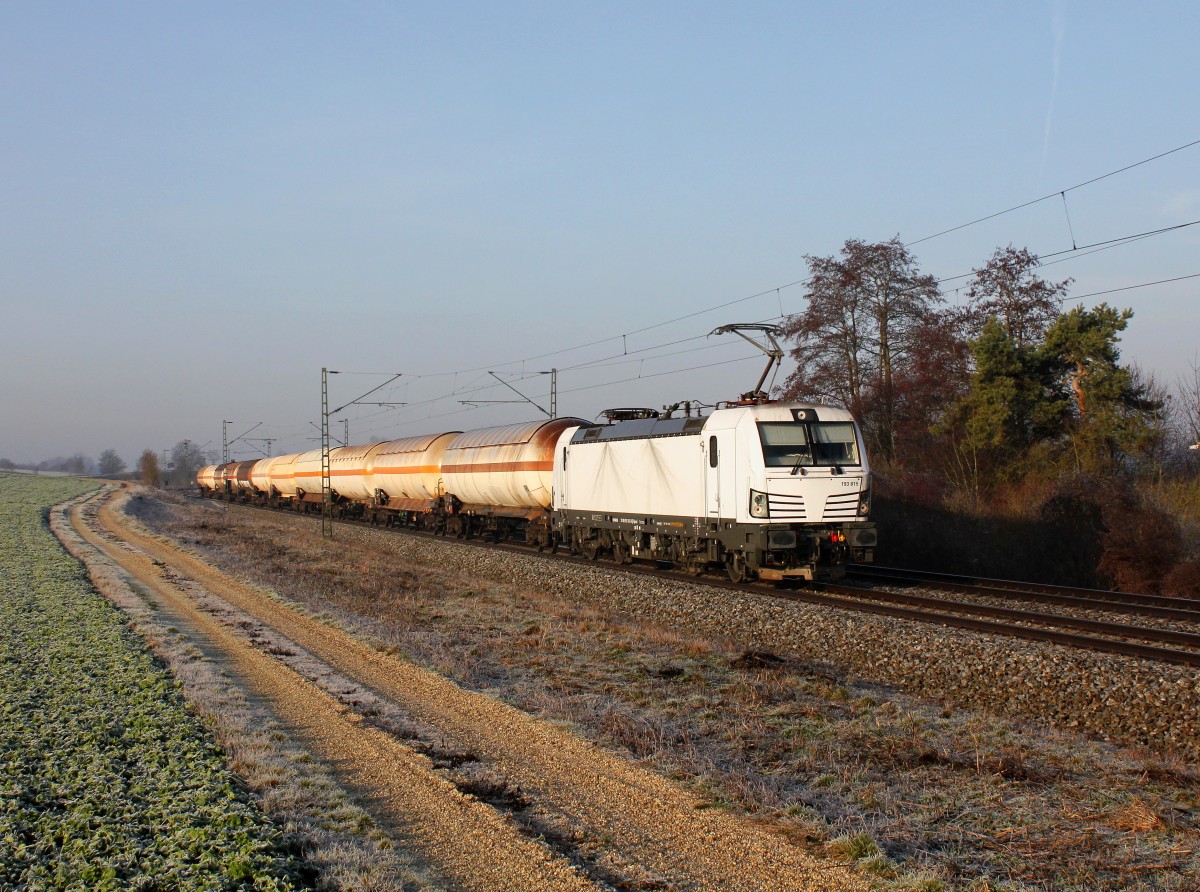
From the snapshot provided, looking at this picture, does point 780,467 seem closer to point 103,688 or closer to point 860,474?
point 860,474

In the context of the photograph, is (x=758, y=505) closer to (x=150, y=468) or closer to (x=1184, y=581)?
(x=1184, y=581)

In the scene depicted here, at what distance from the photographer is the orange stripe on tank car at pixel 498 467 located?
28219mm

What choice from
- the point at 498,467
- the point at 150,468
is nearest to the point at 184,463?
the point at 150,468

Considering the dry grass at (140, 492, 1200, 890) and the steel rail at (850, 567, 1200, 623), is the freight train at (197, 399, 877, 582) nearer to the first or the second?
the steel rail at (850, 567, 1200, 623)

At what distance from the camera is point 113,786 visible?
679 centimetres

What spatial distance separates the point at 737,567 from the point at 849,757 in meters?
11.8

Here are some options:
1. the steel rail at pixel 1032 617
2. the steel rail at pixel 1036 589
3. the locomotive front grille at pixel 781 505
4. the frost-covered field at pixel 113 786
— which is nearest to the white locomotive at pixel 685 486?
the locomotive front grille at pixel 781 505

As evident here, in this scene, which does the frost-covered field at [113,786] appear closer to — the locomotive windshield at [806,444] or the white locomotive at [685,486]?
the white locomotive at [685,486]

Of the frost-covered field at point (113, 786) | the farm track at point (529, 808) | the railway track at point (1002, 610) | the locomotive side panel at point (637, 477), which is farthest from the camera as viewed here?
the locomotive side panel at point (637, 477)

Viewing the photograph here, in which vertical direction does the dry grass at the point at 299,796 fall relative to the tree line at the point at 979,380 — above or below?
below

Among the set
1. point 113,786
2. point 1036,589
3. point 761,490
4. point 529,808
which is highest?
point 761,490

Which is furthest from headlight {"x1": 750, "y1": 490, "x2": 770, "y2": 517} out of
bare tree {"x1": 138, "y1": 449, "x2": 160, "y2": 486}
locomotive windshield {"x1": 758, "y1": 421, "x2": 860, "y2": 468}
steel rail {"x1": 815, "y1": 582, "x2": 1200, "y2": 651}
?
bare tree {"x1": 138, "y1": 449, "x2": 160, "y2": 486}

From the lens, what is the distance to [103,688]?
10.0 meters

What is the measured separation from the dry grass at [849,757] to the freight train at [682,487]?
4.29 m
